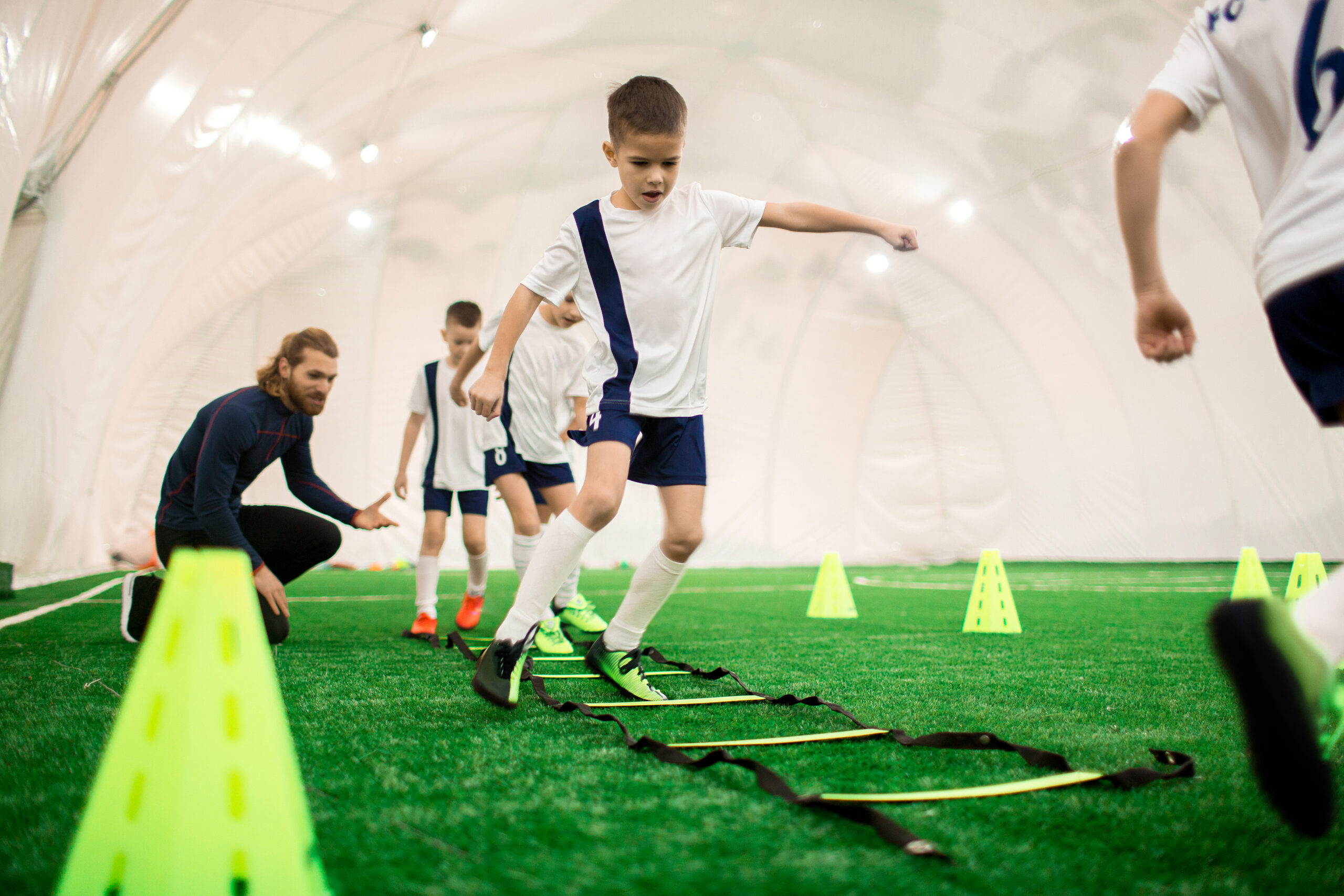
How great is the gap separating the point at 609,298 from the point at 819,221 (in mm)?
747

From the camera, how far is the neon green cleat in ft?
12.0

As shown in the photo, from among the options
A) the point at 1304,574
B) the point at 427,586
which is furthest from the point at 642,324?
the point at 1304,574

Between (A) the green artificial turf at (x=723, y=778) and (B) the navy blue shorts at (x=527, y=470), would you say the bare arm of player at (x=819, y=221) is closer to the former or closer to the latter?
(A) the green artificial turf at (x=723, y=778)

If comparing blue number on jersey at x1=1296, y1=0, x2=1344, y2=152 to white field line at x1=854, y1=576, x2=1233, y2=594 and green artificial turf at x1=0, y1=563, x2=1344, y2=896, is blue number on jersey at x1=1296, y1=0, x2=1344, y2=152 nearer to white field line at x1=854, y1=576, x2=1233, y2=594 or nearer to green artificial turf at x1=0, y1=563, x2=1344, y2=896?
green artificial turf at x1=0, y1=563, x2=1344, y2=896

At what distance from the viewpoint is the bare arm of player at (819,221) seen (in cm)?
264

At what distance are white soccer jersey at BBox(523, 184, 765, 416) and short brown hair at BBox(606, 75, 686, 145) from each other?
0.25m

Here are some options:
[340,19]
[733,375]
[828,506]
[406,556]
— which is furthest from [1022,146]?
[406,556]

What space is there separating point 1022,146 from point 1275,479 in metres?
6.51

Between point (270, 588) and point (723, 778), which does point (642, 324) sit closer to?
point (723, 778)

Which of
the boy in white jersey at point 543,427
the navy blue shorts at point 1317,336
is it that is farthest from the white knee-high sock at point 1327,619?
the boy in white jersey at point 543,427

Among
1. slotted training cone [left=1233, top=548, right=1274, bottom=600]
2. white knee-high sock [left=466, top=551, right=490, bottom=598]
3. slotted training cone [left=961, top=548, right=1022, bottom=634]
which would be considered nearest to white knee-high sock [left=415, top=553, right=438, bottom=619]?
white knee-high sock [left=466, top=551, right=490, bottom=598]

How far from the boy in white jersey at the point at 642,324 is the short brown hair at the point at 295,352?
1.20 m

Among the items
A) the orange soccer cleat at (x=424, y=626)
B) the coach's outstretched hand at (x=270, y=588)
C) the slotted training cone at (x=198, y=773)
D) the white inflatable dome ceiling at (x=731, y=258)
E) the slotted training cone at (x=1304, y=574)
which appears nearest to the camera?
the slotted training cone at (x=198, y=773)

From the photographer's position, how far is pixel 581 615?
14.8 ft
